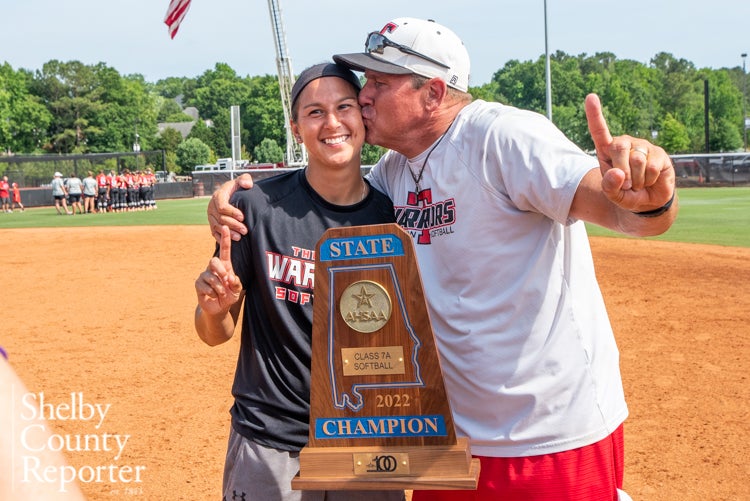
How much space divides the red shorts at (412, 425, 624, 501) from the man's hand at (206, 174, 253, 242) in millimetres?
1244

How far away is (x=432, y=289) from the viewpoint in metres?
2.78

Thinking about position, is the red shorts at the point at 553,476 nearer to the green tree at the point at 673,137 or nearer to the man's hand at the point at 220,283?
the man's hand at the point at 220,283

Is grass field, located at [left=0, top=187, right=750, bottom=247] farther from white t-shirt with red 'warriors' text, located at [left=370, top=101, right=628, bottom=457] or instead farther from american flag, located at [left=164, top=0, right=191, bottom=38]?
white t-shirt with red 'warriors' text, located at [left=370, top=101, right=628, bottom=457]

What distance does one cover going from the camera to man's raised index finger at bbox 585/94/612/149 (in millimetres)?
2217

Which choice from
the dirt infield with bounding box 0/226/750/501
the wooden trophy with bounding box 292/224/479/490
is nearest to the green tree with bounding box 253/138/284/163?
the dirt infield with bounding box 0/226/750/501

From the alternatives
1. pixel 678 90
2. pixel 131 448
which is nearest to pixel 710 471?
pixel 131 448

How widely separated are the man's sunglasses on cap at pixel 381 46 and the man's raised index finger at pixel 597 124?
86cm

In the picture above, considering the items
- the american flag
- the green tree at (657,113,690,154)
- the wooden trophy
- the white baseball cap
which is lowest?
the wooden trophy

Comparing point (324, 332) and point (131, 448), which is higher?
point (324, 332)

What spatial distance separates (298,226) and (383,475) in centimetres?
102

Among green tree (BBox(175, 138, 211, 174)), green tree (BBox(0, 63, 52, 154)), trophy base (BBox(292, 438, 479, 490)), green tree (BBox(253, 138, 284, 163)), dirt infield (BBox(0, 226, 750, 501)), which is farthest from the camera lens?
green tree (BBox(253, 138, 284, 163))

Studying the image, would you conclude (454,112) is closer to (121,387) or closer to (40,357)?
(121,387)

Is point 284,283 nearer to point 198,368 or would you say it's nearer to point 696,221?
point 198,368

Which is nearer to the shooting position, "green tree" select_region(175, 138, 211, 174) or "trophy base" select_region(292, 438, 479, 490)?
"trophy base" select_region(292, 438, 479, 490)
